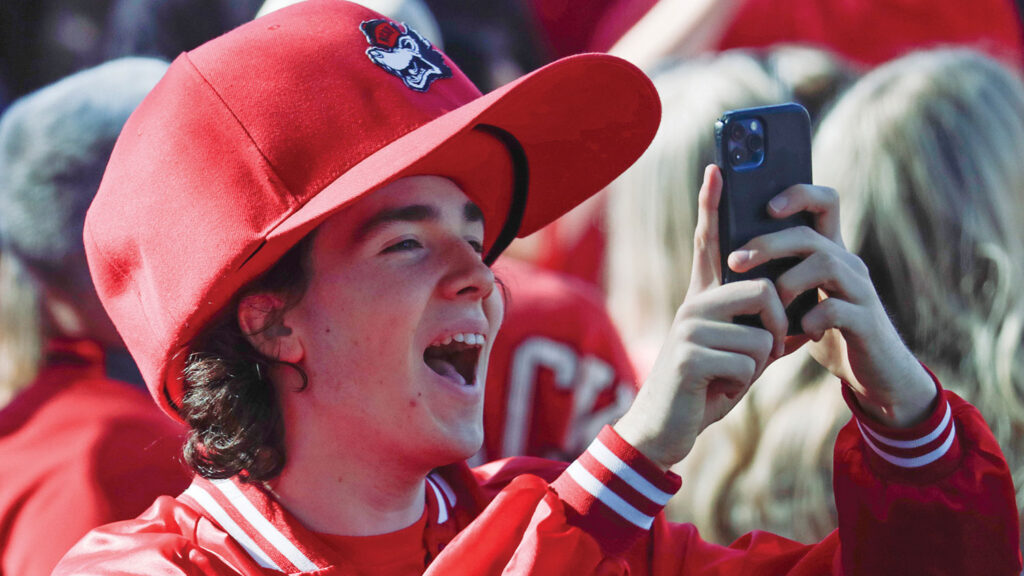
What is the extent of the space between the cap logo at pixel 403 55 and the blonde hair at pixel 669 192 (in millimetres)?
1243

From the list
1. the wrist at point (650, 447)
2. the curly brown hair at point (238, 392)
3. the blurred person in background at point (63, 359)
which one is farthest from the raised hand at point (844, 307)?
the blurred person in background at point (63, 359)

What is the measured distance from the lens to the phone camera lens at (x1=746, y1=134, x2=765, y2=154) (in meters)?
1.35

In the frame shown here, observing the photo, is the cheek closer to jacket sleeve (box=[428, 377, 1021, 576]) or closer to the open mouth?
the open mouth

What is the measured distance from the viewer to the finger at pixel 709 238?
4.35 feet

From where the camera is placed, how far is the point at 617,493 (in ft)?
4.19

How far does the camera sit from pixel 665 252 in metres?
2.86

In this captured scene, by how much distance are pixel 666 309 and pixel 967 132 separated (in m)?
0.83

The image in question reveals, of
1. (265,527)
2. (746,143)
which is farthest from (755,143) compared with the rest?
(265,527)

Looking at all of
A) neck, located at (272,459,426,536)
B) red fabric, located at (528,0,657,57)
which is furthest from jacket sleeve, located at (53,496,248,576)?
red fabric, located at (528,0,657,57)

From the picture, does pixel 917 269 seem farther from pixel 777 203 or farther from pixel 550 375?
pixel 777 203

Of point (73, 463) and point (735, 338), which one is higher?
point (735, 338)

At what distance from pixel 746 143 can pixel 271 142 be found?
60 centimetres

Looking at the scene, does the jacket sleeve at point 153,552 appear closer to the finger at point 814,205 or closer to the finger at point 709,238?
the finger at point 709,238

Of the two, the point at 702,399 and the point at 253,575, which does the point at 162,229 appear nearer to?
the point at 253,575
